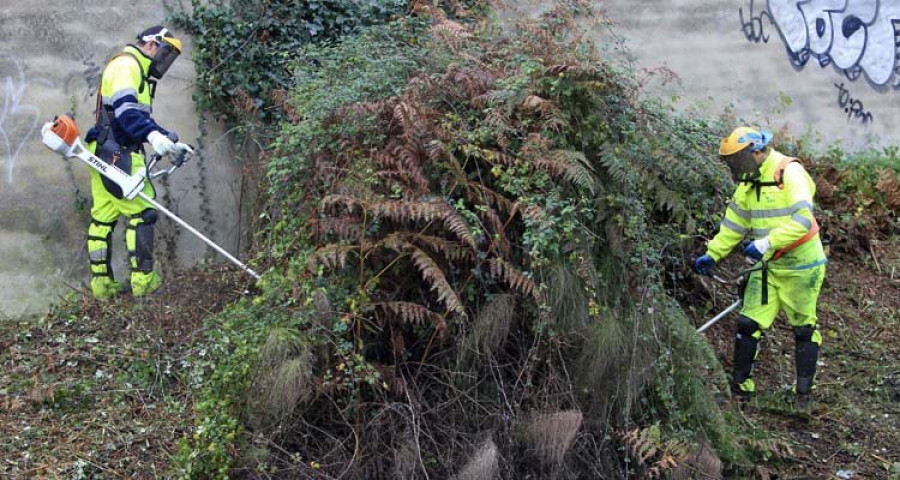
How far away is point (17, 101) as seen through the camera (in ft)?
26.5

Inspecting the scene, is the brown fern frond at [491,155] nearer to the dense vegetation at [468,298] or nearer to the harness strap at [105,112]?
the dense vegetation at [468,298]

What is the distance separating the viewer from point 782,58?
1033 cm

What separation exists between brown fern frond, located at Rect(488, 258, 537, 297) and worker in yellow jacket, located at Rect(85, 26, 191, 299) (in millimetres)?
3060

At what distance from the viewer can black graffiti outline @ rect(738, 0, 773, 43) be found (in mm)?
10211

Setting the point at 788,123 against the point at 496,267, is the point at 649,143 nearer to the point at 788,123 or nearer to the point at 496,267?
the point at 496,267

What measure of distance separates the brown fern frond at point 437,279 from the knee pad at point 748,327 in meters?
2.33

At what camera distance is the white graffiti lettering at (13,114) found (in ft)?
26.4

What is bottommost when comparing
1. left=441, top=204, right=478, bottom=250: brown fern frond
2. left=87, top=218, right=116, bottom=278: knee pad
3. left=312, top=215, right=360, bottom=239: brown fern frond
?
left=87, top=218, right=116, bottom=278: knee pad

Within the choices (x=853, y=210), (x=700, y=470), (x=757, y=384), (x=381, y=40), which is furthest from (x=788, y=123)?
(x=700, y=470)

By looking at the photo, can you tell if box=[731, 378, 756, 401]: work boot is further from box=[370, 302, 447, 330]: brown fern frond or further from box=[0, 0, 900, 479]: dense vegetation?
box=[370, 302, 447, 330]: brown fern frond

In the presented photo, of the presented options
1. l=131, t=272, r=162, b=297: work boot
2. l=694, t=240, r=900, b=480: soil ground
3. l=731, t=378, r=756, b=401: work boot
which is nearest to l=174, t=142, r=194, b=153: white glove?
l=131, t=272, r=162, b=297: work boot

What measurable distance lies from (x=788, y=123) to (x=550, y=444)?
19.4ft

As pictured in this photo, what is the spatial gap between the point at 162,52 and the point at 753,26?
585 cm

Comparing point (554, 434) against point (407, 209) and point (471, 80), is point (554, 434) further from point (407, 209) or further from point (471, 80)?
point (471, 80)
